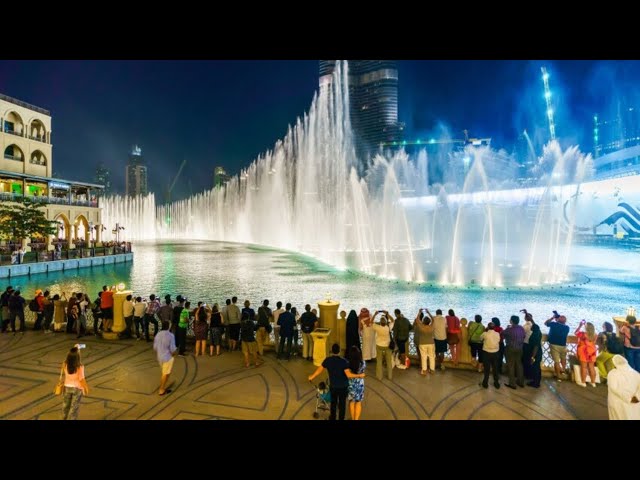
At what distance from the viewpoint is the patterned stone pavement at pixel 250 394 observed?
6.36 m

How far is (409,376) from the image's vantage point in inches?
312

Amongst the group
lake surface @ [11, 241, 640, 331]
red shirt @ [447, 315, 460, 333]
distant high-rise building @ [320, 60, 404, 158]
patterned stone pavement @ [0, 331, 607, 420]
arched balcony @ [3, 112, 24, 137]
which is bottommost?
patterned stone pavement @ [0, 331, 607, 420]

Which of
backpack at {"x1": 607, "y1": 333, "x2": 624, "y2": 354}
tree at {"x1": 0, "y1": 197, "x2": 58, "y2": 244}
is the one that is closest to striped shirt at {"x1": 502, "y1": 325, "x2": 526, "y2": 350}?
backpack at {"x1": 607, "y1": 333, "x2": 624, "y2": 354}

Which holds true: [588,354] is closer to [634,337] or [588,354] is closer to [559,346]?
[559,346]

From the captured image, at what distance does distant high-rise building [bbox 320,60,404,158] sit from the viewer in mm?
161000

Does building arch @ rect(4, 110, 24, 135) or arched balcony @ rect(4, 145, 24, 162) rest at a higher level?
building arch @ rect(4, 110, 24, 135)

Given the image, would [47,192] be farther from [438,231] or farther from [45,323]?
[438,231]

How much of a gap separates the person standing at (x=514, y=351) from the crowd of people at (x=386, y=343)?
0.06ft

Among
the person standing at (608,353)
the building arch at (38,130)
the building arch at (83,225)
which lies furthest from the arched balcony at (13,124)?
the person standing at (608,353)

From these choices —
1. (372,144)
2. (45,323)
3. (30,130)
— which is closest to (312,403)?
(45,323)

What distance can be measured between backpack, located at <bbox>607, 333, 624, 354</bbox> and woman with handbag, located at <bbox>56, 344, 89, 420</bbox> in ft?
32.7

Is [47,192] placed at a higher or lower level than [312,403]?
higher

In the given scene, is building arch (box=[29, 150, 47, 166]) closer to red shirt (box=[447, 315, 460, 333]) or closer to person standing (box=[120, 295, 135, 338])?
person standing (box=[120, 295, 135, 338])
